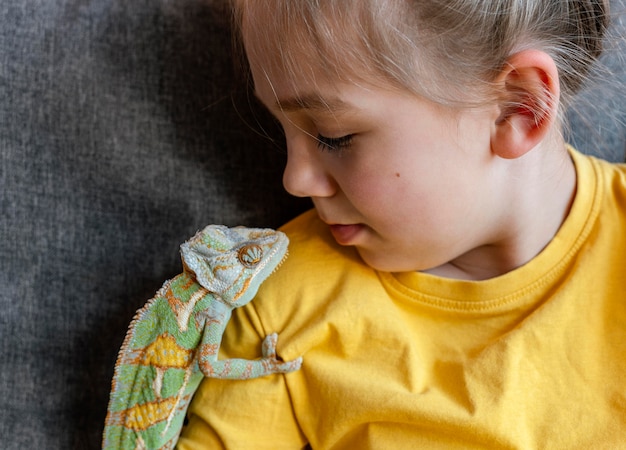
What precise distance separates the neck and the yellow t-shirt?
22 millimetres

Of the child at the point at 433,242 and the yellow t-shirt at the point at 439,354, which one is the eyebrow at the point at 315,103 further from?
the yellow t-shirt at the point at 439,354

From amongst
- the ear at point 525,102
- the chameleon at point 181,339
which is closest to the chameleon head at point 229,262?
the chameleon at point 181,339

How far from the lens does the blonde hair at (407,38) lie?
895 mm

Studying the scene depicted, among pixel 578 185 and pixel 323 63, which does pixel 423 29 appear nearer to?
pixel 323 63

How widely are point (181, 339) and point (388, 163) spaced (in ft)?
1.26

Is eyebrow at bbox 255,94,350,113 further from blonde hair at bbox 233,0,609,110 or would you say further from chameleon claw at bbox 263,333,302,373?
chameleon claw at bbox 263,333,302,373

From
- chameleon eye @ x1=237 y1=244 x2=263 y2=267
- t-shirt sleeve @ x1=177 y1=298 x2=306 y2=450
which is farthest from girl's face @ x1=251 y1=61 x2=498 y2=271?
t-shirt sleeve @ x1=177 y1=298 x2=306 y2=450

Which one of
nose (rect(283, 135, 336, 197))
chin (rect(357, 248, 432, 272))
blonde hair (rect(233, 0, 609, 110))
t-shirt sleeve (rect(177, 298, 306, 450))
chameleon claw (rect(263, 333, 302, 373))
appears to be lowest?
t-shirt sleeve (rect(177, 298, 306, 450))

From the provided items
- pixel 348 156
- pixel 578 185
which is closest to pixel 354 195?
pixel 348 156

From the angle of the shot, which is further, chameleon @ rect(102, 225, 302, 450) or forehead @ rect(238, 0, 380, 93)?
chameleon @ rect(102, 225, 302, 450)

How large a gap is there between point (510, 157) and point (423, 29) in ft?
0.73

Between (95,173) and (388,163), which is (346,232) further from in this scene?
(95,173)

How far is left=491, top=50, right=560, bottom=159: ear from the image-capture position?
3.11ft

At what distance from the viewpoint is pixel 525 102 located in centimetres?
98
